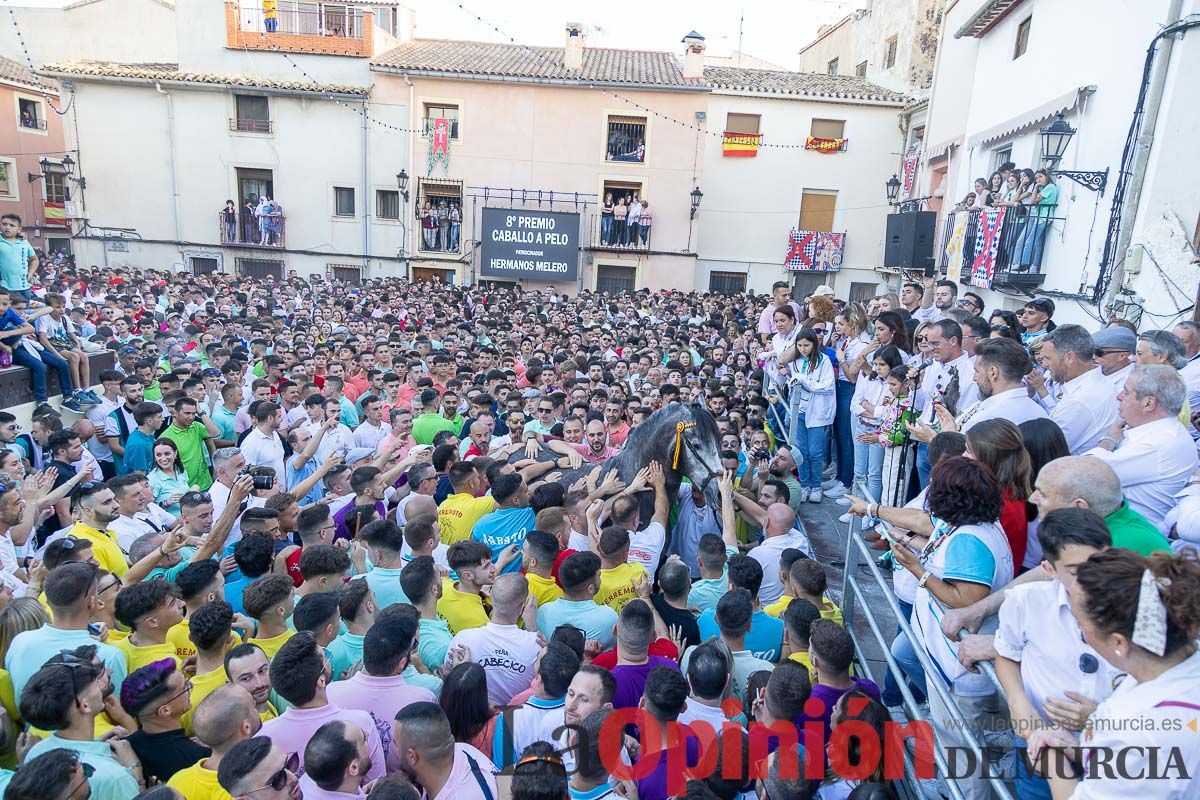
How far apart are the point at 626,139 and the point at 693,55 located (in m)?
3.67

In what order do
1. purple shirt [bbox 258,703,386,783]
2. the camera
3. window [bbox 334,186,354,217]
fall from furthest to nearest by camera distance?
window [bbox 334,186,354,217] < the camera < purple shirt [bbox 258,703,386,783]

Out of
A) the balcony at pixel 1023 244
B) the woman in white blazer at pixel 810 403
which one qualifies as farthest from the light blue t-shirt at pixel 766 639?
the balcony at pixel 1023 244

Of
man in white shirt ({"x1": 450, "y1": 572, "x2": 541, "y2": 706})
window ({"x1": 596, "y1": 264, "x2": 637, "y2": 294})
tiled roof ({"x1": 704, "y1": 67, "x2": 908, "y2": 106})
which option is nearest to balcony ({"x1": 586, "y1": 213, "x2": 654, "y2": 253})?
window ({"x1": 596, "y1": 264, "x2": 637, "y2": 294})

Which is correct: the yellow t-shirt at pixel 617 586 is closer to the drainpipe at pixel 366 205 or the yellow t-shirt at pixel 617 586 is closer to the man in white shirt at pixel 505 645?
the man in white shirt at pixel 505 645

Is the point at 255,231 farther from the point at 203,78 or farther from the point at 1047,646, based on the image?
the point at 1047,646

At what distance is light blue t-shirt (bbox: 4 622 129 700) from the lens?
356cm

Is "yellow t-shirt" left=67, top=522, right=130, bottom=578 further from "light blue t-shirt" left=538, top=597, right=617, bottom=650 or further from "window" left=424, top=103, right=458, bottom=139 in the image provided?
"window" left=424, top=103, right=458, bottom=139

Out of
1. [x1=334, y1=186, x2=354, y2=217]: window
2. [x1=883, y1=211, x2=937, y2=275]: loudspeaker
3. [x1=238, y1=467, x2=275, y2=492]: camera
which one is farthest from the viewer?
[x1=334, y1=186, x2=354, y2=217]: window

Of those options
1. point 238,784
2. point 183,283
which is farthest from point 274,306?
point 238,784

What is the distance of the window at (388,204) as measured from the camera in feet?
87.6

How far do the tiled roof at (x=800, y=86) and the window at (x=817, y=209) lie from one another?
11.1 feet

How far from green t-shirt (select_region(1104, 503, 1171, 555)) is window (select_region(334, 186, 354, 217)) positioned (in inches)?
1073

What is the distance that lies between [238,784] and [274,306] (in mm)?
16890

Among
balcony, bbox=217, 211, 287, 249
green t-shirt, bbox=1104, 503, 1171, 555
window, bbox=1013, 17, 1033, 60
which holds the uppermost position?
window, bbox=1013, 17, 1033, 60
